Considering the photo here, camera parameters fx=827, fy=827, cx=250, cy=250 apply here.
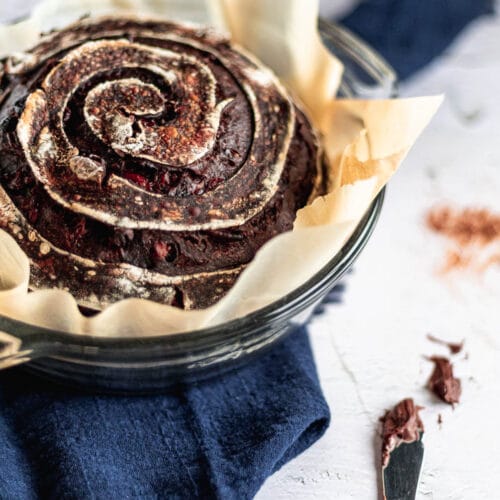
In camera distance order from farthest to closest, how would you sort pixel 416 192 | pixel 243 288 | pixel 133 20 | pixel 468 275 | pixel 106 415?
pixel 416 192 → pixel 468 275 → pixel 133 20 → pixel 106 415 → pixel 243 288

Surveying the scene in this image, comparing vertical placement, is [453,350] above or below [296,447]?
below

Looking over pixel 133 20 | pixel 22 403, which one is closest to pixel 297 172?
pixel 133 20

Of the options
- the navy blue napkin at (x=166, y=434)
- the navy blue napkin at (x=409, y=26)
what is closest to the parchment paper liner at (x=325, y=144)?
the navy blue napkin at (x=166, y=434)

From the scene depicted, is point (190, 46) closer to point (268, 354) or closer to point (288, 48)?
→ point (288, 48)

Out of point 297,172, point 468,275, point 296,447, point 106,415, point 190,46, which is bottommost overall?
point 468,275

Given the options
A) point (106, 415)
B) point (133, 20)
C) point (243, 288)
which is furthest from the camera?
point (133, 20)

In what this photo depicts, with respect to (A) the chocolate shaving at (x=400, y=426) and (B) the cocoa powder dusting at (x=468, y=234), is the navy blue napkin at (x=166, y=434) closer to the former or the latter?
(A) the chocolate shaving at (x=400, y=426)
